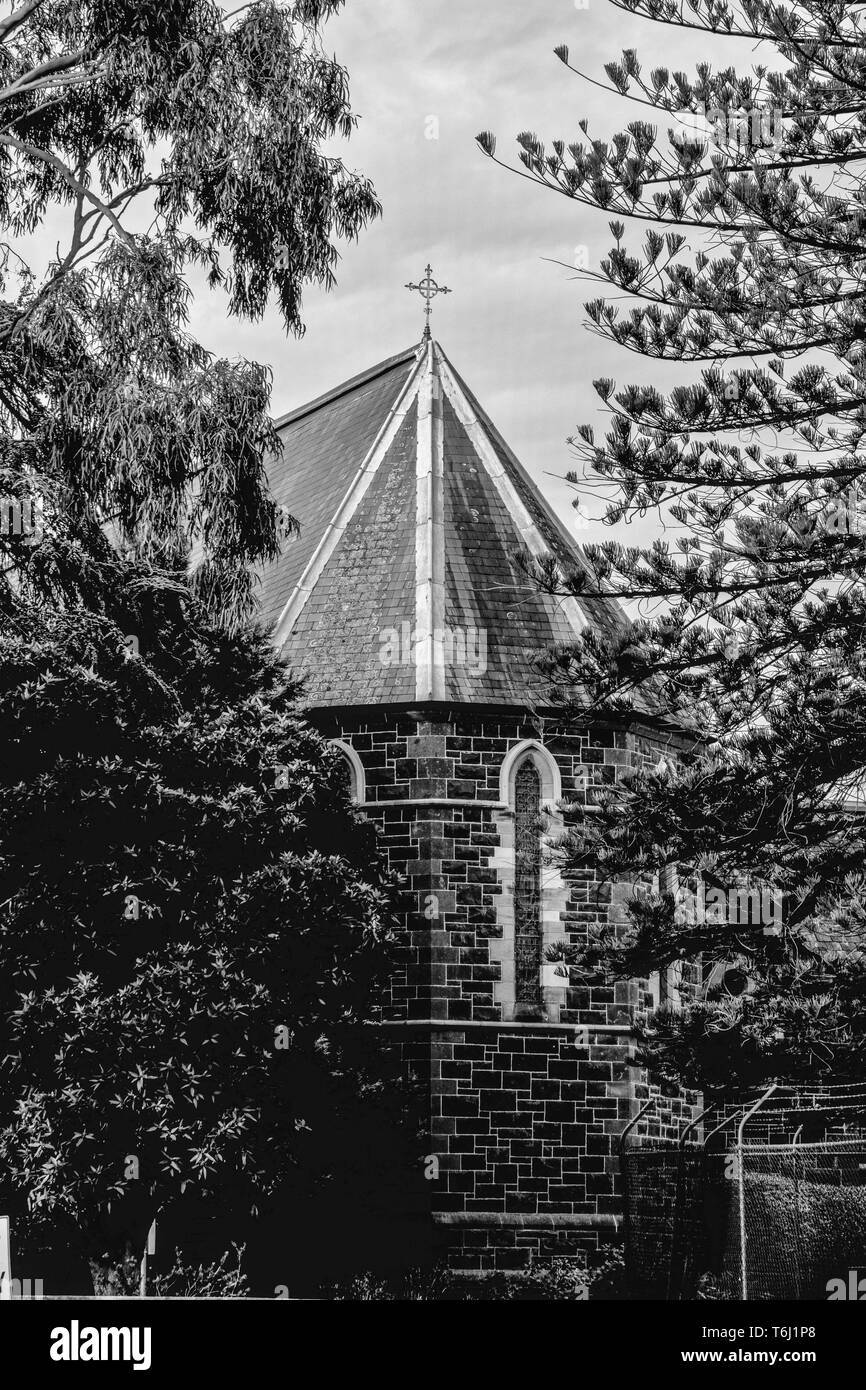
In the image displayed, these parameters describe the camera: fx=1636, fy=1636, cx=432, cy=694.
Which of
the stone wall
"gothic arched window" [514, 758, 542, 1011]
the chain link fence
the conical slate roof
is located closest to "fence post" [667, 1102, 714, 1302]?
the chain link fence

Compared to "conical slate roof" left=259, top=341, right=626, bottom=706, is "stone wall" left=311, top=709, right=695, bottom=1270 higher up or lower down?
lower down

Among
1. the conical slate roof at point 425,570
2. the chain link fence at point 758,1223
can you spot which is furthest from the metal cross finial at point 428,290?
the chain link fence at point 758,1223

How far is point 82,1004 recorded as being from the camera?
48.6 ft

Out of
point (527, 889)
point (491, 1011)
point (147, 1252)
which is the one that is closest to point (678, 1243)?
point (147, 1252)

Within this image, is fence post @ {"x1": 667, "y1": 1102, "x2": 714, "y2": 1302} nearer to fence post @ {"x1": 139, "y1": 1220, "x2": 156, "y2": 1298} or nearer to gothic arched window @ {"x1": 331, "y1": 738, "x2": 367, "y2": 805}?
fence post @ {"x1": 139, "y1": 1220, "x2": 156, "y2": 1298}

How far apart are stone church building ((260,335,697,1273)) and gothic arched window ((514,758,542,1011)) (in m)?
0.02

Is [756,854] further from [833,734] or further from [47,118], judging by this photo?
[47,118]

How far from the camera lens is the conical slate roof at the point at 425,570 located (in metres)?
20.4

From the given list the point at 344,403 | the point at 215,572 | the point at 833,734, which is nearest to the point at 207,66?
the point at 215,572

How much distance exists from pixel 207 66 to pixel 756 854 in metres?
8.58

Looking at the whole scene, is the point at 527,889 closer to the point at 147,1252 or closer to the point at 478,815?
the point at 478,815

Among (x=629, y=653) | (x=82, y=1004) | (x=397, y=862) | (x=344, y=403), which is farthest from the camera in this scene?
(x=344, y=403)

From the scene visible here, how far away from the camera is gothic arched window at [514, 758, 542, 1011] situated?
1972cm

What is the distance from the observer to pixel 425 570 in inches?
829
